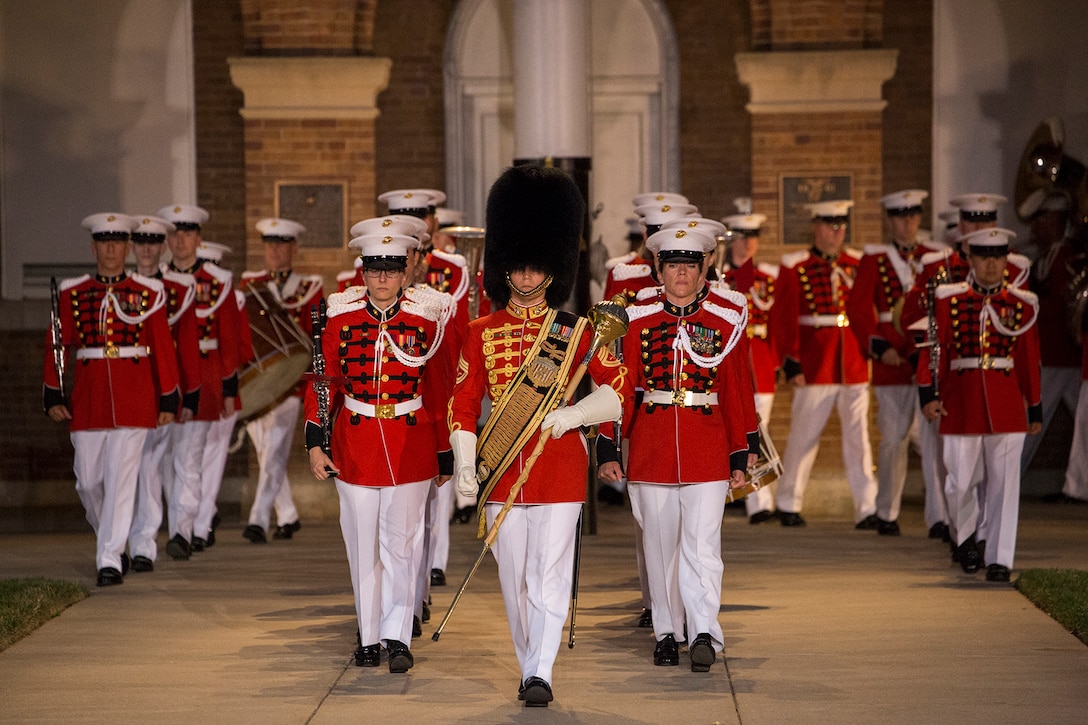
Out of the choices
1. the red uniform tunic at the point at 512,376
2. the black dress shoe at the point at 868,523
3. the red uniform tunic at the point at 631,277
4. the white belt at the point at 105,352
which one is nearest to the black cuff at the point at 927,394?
the red uniform tunic at the point at 631,277

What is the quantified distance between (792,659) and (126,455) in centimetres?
424

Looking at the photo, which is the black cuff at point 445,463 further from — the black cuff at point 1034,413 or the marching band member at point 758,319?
the marching band member at point 758,319

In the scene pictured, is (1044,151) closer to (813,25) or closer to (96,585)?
(813,25)

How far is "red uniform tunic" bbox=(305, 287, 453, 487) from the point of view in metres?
6.94

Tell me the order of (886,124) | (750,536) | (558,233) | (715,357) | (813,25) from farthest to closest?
1. (886,124)
2. (813,25)
3. (750,536)
4. (715,357)
5. (558,233)

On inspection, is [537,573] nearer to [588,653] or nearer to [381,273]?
[588,653]

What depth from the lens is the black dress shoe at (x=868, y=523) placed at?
11203 mm

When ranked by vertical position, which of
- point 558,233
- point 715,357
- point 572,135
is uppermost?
point 572,135

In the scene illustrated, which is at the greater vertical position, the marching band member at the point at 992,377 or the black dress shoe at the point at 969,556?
the marching band member at the point at 992,377

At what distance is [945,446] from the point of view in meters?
9.35

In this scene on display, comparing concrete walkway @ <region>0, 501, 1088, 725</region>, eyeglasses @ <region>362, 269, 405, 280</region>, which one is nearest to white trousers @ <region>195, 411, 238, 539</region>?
concrete walkway @ <region>0, 501, 1088, 725</region>

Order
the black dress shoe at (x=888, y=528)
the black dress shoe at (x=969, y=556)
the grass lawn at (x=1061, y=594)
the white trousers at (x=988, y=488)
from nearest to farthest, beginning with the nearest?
the grass lawn at (x=1061, y=594), the white trousers at (x=988, y=488), the black dress shoe at (x=969, y=556), the black dress shoe at (x=888, y=528)

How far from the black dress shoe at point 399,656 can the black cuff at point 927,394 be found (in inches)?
148

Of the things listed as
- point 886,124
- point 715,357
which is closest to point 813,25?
point 886,124
